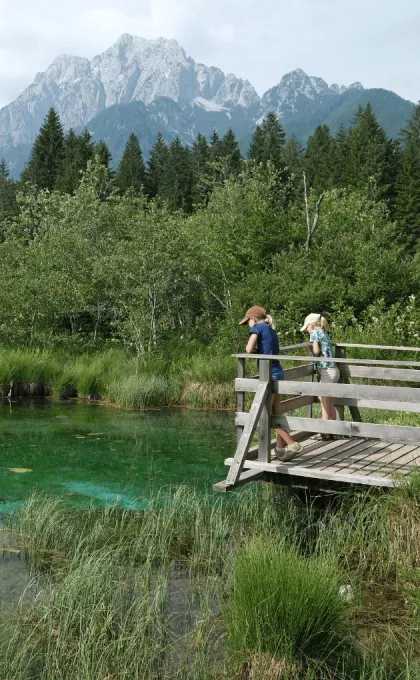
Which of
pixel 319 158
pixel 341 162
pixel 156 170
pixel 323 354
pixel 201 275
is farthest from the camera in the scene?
pixel 156 170

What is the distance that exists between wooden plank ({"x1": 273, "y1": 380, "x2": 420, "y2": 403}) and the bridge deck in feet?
1.59

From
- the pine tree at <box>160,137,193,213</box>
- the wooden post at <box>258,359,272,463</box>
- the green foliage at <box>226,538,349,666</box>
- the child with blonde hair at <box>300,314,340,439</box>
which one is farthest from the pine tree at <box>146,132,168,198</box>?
the green foliage at <box>226,538,349,666</box>

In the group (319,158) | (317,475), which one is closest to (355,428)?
(317,475)

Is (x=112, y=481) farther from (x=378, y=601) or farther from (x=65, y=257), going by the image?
(x=65, y=257)

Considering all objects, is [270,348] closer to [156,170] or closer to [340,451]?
[340,451]

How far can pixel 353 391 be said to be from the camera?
6.84 metres

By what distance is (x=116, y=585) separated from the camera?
5605mm

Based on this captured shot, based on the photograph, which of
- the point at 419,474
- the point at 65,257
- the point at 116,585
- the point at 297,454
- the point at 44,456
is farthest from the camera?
the point at 65,257

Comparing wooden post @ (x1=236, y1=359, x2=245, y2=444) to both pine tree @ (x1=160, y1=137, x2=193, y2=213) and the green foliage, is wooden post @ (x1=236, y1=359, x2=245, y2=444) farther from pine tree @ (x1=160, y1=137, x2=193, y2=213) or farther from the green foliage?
pine tree @ (x1=160, y1=137, x2=193, y2=213)

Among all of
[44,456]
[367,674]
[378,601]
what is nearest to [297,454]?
[378,601]

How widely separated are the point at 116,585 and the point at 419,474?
9.07ft

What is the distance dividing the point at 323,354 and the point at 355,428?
1.82 meters

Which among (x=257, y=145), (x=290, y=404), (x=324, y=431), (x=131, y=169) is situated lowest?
(x=324, y=431)

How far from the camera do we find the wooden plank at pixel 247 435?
265 inches
